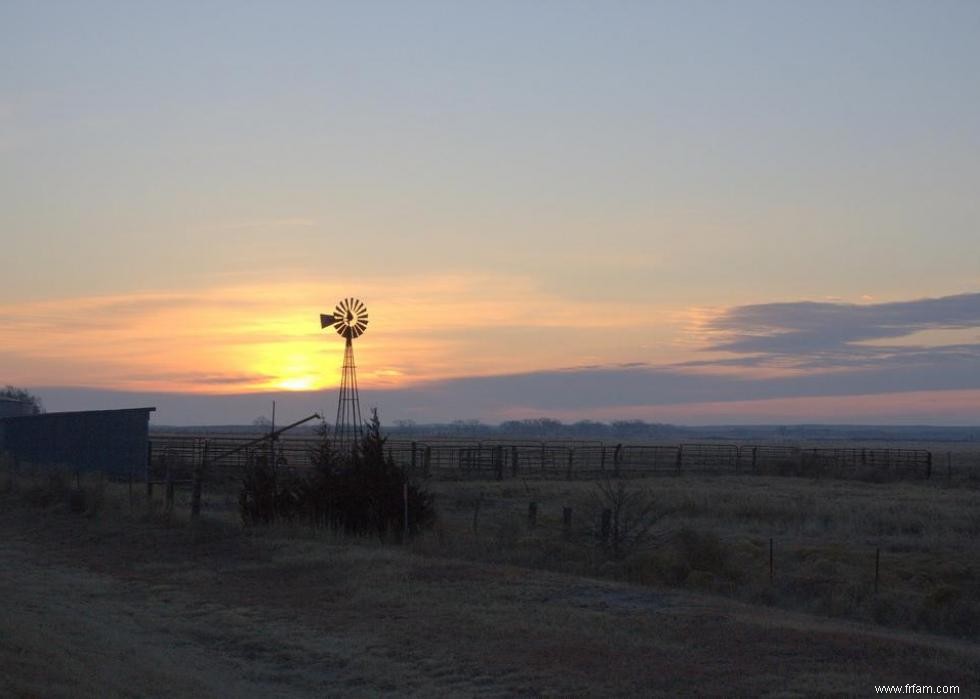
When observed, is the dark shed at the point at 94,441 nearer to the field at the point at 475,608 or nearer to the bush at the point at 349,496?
the field at the point at 475,608

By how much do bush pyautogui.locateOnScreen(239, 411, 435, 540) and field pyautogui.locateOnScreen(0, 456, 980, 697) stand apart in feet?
3.56

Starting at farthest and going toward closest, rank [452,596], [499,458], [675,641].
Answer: [499,458]
[452,596]
[675,641]

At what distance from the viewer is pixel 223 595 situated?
19.4 metres

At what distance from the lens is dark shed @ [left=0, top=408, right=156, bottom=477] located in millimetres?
46406

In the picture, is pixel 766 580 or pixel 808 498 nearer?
pixel 766 580

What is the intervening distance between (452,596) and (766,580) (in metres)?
6.34

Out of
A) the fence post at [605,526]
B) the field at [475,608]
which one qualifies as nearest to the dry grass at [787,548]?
the field at [475,608]

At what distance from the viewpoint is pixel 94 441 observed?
48.2 metres

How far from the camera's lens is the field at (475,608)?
12516mm

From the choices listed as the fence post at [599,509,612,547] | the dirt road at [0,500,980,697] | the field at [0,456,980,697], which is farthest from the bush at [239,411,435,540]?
A: the fence post at [599,509,612,547]

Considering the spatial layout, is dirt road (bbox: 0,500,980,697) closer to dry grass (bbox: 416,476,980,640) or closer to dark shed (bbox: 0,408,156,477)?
dry grass (bbox: 416,476,980,640)

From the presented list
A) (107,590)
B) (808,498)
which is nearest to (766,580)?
(107,590)

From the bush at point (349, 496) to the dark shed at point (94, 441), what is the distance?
1898 cm

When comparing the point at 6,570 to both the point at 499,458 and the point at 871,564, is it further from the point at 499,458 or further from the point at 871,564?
the point at 499,458
